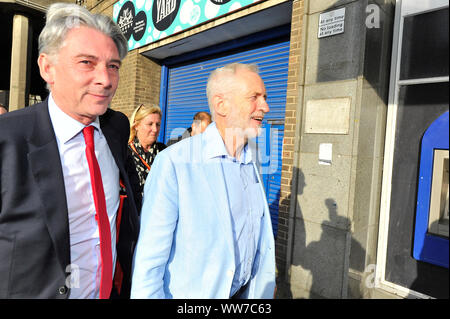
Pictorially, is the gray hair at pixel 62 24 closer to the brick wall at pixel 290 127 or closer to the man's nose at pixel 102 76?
the man's nose at pixel 102 76

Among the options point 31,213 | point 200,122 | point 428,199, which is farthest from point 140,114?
point 428,199

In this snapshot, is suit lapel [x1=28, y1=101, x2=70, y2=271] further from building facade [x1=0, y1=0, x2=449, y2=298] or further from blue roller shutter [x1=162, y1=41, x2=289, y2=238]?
blue roller shutter [x1=162, y1=41, x2=289, y2=238]

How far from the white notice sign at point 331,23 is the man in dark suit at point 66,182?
9.67 ft

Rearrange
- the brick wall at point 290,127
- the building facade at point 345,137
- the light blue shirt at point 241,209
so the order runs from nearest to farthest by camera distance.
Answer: the light blue shirt at point 241,209 < the building facade at point 345,137 < the brick wall at point 290,127

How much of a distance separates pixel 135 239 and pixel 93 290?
0.30 meters

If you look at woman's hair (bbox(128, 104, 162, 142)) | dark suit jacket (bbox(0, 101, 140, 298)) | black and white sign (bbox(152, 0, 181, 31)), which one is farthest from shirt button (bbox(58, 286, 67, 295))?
black and white sign (bbox(152, 0, 181, 31))

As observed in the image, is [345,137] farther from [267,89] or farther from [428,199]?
[428,199]

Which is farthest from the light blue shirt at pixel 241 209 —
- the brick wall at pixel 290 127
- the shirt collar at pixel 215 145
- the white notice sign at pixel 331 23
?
the white notice sign at pixel 331 23

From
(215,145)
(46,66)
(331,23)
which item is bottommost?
(215,145)

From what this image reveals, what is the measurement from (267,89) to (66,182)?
14.7 feet

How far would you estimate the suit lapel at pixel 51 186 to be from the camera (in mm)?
1225

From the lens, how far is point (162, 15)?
262 inches

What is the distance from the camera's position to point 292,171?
411 centimetres
